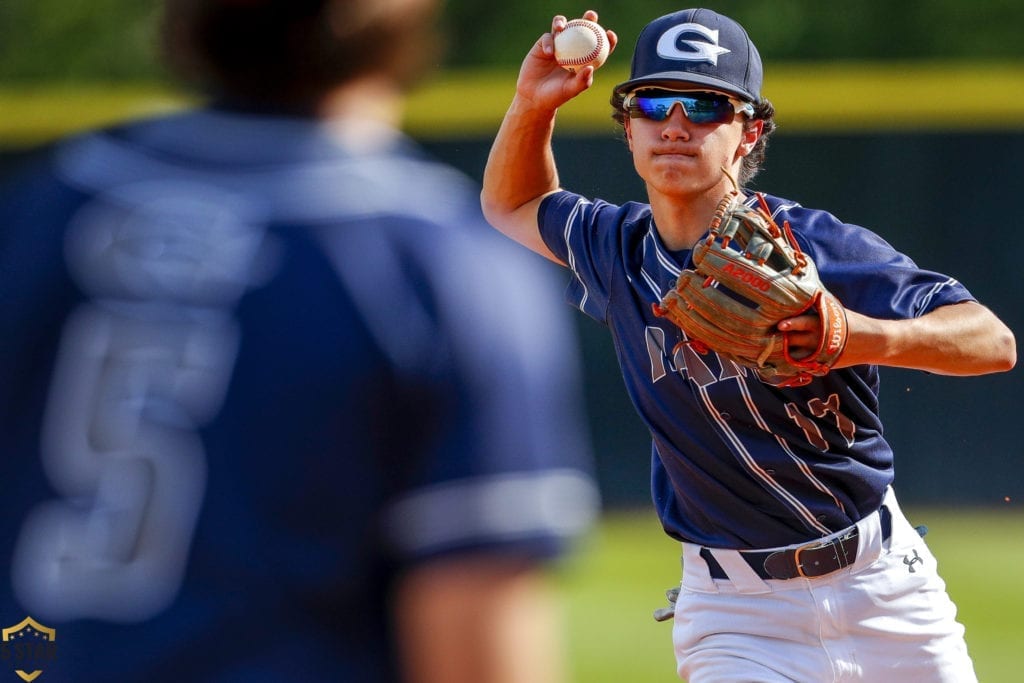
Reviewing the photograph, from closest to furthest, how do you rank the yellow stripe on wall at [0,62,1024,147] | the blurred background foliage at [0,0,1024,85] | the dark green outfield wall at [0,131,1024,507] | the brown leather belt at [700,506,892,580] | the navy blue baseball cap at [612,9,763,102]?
the brown leather belt at [700,506,892,580] → the navy blue baseball cap at [612,9,763,102] → the dark green outfield wall at [0,131,1024,507] → the yellow stripe on wall at [0,62,1024,147] → the blurred background foliage at [0,0,1024,85]

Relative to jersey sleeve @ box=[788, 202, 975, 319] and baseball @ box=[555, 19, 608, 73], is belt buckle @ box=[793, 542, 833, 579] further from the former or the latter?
baseball @ box=[555, 19, 608, 73]

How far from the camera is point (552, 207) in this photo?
385 centimetres

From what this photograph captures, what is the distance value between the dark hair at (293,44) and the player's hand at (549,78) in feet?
7.66

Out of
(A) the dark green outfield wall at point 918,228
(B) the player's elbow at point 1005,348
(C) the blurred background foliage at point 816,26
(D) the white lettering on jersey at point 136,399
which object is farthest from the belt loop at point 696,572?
(C) the blurred background foliage at point 816,26

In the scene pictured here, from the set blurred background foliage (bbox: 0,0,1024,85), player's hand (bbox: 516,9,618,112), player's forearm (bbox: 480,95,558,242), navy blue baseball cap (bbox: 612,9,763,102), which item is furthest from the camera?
blurred background foliage (bbox: 0,0,1024,85)

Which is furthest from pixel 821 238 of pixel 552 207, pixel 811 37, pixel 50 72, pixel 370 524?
pixel 50 72

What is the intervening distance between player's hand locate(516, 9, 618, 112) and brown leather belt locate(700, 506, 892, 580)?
125cm

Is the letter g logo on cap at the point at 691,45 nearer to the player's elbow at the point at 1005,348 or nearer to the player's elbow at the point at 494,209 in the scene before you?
the player's elbow at the point at 494,209

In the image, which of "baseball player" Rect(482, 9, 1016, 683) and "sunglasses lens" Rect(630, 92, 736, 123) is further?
"sunglasses lens" Rect(630, 92, 736, 123)

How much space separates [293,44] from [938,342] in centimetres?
187

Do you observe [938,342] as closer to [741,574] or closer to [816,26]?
[741,574]

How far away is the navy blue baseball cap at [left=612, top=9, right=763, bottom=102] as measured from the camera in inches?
134

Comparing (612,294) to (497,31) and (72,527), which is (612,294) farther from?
(497,31)

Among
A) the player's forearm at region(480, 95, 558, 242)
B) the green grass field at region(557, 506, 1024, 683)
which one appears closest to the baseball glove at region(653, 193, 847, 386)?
the player's forearm at region(480, 95, 558, 242)
